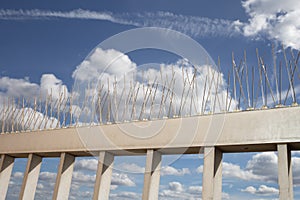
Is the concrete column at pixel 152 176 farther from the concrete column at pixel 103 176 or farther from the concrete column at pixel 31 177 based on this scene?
the concrete column at pixel 31 177

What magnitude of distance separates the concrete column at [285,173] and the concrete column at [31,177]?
1180 cm

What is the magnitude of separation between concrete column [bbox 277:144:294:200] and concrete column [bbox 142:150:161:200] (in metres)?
4.51

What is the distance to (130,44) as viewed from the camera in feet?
29.2

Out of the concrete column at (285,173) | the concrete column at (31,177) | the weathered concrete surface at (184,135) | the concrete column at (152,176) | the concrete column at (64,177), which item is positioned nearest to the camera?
the concrete column at (285,173)

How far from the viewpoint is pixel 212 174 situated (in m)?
10.7

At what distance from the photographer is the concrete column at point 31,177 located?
1590 cm

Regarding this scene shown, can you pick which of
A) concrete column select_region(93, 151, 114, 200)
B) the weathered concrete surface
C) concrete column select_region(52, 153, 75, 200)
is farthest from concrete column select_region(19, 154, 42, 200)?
concrete column select_region(93, 151, 114, 200)

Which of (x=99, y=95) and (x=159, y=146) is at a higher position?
(x=99, y=95)

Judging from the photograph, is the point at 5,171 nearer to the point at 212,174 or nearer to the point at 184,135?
the point at 184,135

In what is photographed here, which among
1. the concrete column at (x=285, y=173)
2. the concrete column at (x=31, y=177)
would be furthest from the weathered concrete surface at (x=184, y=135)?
the concrete column at (x=31, y=177)

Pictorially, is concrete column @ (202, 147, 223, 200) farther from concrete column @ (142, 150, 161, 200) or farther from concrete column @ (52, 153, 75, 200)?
concrete column @ (52, 153, 75, 200)

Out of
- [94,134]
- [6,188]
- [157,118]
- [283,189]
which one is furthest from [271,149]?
[6,188]

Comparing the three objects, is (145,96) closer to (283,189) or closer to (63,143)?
(63,143)

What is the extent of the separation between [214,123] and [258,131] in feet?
5.10
